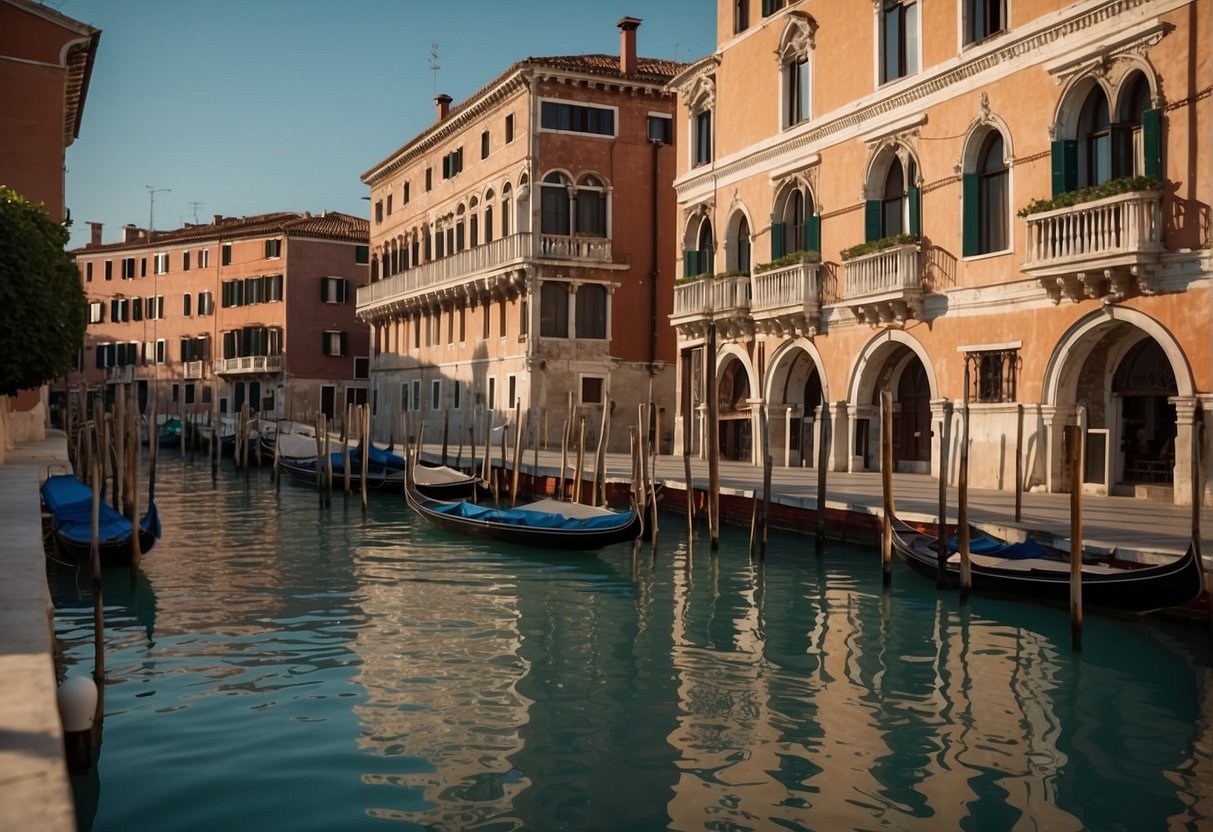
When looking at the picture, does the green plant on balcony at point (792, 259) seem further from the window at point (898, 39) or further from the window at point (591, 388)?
the window at point (591, 388)

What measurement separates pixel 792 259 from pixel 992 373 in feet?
16.0

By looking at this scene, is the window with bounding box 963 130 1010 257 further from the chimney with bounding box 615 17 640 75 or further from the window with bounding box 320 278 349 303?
the window with bounding box 320 278 349 303

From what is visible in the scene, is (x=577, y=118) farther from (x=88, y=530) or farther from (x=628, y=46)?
(x=88, y=530)

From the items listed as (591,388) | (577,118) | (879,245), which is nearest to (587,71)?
(577,118)

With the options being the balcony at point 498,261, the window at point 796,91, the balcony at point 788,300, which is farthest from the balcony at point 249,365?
the window at point 796,91

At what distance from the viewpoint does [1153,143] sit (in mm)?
13328

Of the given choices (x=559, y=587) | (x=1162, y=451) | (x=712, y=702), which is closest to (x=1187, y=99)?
(x=1162, y=451)

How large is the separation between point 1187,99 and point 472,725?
10.4m

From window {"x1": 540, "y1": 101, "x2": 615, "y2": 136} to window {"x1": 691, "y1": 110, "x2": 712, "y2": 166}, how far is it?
5.53m

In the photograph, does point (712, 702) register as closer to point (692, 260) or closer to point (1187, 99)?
point (1187, 99)

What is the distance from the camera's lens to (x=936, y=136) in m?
17.1

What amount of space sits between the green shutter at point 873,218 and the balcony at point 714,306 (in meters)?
3.36

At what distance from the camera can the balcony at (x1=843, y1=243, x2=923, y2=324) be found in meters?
17.3

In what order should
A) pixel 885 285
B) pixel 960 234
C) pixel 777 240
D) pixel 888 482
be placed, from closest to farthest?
pixel 888 482, pixel 960 234, pixel 885 285, pixel 777 240
